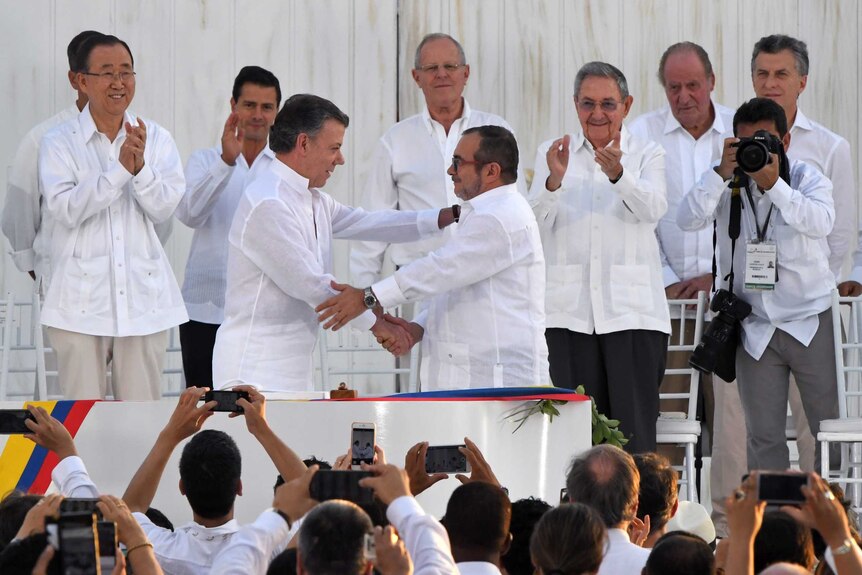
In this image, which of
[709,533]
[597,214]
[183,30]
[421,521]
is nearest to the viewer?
[421,521]

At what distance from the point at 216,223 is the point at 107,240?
0.68 metres

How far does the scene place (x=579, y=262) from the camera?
6.45 m

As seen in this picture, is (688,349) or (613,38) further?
(613,38)

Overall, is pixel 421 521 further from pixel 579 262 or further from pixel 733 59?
pixel 733 59

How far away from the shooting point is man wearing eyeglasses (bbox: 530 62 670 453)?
631 cm

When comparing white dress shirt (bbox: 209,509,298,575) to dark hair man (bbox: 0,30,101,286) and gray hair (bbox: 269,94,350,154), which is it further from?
dark hair man (bbox: 0,30,101,286)

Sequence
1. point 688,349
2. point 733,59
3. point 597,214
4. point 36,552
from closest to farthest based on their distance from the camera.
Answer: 1. point 36,552
2. point 597,214
3. point 688,349
4. point 733,59

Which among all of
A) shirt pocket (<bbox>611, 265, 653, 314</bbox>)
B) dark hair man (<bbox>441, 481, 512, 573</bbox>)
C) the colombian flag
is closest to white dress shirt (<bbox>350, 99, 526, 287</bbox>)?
shirt pocket (<bbox>611, 265, 653, 314</bbox>)

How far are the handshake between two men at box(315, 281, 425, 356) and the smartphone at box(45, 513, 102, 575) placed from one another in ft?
8.25

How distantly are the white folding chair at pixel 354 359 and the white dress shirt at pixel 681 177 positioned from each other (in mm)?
1158

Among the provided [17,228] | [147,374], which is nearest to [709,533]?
[147,374]

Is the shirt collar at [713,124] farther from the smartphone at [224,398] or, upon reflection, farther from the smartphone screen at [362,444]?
the smartphone screen at [362,444]

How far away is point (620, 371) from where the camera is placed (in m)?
6.34

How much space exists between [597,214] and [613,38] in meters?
1.93
